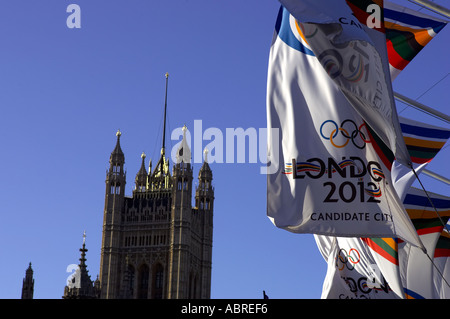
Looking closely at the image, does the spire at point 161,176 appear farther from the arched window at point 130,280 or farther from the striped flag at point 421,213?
the striped flag at point 421,213

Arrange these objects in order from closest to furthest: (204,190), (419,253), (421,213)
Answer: (421,213), (419,253), (204,190)

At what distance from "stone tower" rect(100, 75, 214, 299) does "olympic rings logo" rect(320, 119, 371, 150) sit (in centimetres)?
9749

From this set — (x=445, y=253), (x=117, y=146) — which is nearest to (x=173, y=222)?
(x=117, y=146)

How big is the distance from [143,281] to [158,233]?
22.9 ft

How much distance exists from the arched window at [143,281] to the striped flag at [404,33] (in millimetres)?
95897

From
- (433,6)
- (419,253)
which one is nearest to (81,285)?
(419,253)

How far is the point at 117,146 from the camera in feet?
400

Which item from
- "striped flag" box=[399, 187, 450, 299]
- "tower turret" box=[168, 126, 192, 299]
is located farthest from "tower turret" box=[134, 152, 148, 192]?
"striped flag" box=[399, 187, 450, 299]

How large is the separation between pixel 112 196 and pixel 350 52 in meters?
106

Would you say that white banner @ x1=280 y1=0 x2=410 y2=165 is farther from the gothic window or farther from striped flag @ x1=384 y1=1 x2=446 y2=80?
the gothic window

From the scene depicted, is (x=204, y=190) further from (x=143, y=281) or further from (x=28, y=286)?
(x=28, y=286)

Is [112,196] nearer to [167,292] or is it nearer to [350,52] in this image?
[167,292]

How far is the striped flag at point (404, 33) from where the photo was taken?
18969 millimetres

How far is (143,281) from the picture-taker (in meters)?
114
